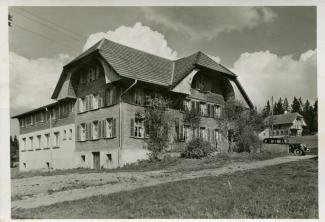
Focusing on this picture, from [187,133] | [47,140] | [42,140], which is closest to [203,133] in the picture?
[187,133]

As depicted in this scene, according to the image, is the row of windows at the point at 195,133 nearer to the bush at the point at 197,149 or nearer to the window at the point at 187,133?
the window at the point at 187,133

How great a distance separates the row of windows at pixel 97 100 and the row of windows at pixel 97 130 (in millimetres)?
814

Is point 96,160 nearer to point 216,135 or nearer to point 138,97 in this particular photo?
point 138,97

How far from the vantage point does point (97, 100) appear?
64.3ft

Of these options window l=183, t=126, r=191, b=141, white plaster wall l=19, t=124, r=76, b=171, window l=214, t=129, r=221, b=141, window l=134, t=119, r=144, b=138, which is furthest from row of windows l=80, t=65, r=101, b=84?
window l=214, t=129, r=221, b=141

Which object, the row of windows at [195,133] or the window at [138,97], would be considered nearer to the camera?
the window at [138,97]

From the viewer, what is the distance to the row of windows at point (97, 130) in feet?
61.0

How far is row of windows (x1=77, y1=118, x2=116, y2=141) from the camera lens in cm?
1860

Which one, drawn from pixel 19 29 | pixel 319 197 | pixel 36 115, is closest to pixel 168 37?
pixel 19 29

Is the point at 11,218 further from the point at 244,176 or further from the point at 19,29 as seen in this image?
the point at 244,176

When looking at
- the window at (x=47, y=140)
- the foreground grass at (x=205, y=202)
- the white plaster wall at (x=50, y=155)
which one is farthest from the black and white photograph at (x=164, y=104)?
the window at (x=47, y=140)

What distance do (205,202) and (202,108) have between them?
510 inches

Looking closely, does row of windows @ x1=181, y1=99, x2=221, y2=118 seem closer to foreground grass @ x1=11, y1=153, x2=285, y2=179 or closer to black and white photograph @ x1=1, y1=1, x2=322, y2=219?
black and white photograph @ x1=1, y1=1, x2=322, y2=219

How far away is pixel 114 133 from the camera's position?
18.1 meters
